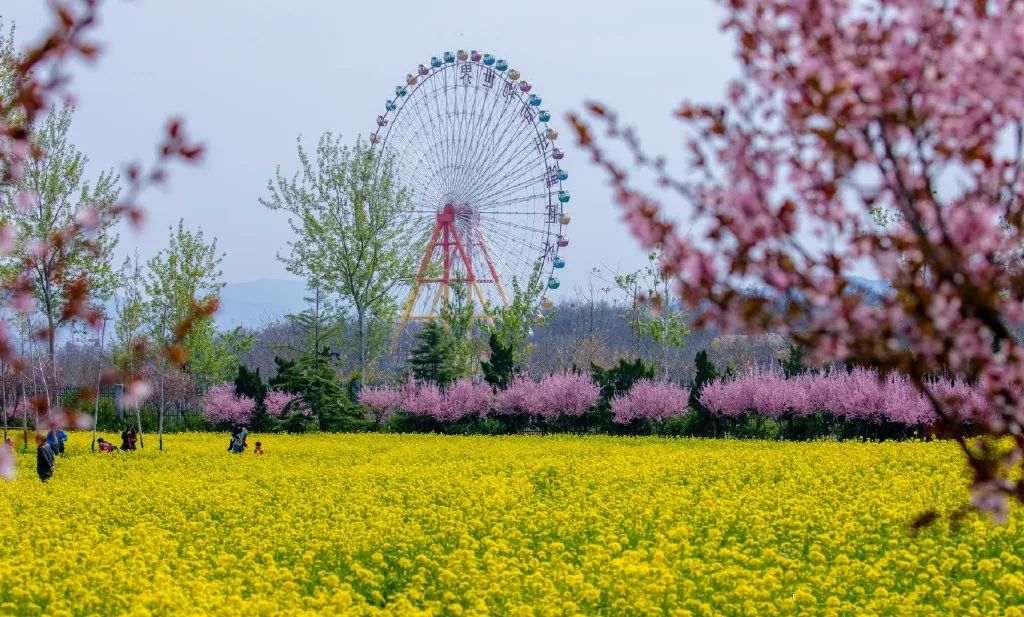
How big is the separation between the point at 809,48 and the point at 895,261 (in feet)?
2.03

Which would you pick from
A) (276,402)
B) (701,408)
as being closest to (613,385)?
(701,408)

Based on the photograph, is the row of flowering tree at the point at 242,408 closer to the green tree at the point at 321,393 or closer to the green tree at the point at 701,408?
the green tree at the point at 321,393

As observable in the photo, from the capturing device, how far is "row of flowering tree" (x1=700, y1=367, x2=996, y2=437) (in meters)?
24.2

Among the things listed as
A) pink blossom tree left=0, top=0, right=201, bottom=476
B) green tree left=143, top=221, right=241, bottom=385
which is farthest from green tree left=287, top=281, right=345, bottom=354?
pink blossom tree left=0, top=0, right=201, bottom=476

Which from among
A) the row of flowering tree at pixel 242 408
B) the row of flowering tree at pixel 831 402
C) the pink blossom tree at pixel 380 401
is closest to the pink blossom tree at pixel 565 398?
the row of flowering tree at pixel 831 402

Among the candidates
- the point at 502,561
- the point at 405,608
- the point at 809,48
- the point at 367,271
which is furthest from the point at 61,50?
the point at 367,271

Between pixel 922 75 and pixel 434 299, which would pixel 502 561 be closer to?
pixel 922 75

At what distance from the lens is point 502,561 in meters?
9.01

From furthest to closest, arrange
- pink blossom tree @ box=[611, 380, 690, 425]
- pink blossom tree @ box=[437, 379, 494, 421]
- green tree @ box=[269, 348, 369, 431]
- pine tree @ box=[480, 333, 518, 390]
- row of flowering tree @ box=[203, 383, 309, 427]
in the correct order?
row of flowering tree @ box=[203, 383, 309, 427] < pine tree @ box=[480, 333, 518, 390] < green tree @ box=[269, 348, 369, 431] < pink blossom tree @ box=[437, 379, 494, 421] < pink blossom tree @ box=[611, 380, 690, 425]

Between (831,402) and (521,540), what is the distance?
16384mm

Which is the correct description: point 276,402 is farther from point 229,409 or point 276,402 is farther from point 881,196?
point 881,196

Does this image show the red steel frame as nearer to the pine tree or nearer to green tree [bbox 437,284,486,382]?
green tree [bbox 437,284,486,382]

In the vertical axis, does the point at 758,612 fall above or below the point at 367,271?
below

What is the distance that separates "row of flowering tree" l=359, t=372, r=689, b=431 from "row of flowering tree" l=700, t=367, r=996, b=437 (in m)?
1.31
